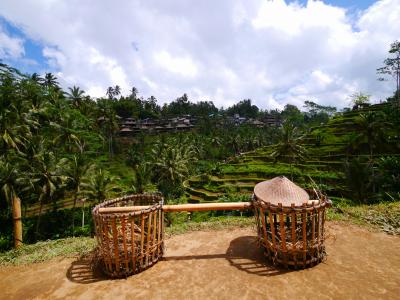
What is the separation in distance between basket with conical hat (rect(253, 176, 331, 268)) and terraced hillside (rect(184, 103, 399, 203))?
2943cm

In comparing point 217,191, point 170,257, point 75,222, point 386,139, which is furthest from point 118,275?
point 386,139

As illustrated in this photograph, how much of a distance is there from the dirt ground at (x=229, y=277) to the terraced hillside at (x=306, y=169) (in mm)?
28968

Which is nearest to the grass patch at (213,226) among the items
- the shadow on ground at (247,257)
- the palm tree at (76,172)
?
the shadow on ground at (247,257)

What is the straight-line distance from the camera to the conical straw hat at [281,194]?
5.27 metres

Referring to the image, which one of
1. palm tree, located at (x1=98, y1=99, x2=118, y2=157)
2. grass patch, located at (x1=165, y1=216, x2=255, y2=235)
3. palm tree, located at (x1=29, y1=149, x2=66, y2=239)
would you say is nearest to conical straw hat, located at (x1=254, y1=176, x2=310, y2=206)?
grass patch, located at (x1=165, y1=216, x2=255, y2=235)

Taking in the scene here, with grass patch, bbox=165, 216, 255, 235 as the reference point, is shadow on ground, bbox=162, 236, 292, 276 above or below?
below

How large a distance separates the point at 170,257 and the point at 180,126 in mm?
86242

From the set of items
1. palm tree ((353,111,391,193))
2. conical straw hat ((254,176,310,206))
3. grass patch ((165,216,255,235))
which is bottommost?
grass patch ((165,216,255,235))

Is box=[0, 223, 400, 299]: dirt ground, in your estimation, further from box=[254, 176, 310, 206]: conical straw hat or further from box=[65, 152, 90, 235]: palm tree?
box=[65, 152, 90, 235]: palm tree

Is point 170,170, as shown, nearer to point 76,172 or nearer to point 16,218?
point 76,172

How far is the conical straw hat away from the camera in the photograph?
5.27m

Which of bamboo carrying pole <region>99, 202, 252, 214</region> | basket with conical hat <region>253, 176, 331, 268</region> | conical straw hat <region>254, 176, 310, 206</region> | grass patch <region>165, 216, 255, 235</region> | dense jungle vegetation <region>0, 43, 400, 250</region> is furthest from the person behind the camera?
dense jungle vegetation <region>0, 43, 400, 250</region>

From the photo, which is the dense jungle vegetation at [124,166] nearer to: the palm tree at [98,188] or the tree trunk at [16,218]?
the palm tree at [98,188]

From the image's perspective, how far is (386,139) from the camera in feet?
123
